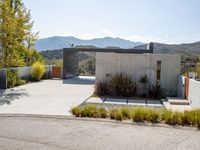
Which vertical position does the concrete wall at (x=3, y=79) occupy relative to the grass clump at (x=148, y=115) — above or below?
above

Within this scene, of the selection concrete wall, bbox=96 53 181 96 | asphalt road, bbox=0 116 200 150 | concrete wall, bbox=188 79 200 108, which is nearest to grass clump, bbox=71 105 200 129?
asphalt road, bbox=0 116 200 150

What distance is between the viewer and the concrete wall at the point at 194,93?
1150 cm

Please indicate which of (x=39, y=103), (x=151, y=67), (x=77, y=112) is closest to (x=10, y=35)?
(x=39, y=103)

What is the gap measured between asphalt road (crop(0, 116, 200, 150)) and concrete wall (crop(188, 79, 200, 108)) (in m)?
3.94

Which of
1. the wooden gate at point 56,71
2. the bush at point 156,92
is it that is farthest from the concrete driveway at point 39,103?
the wooden gate at point 56,71

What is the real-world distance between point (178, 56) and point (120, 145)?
1101cm

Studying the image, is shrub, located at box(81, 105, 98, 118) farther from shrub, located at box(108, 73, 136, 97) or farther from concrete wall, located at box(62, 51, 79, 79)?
concrete wall, located at box(62, 51, 79, 79)

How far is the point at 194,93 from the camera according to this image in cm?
1233

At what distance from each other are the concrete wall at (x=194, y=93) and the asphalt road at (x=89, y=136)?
394 cm

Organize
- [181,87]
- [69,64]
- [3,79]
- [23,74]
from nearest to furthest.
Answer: [181,87] < [3,79] < [23,74] < [69,64]

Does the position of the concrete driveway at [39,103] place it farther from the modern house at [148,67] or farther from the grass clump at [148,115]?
the modern house at [148,67]

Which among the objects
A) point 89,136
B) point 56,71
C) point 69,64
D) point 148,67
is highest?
point 69,64

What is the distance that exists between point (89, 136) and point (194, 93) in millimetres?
6508

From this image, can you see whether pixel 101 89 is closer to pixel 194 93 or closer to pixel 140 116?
pixel 194 93
